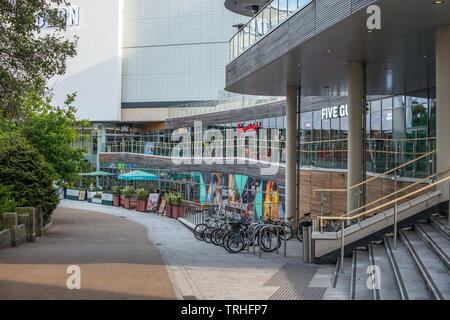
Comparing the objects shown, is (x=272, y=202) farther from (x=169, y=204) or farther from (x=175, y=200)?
(x=169, y=204)

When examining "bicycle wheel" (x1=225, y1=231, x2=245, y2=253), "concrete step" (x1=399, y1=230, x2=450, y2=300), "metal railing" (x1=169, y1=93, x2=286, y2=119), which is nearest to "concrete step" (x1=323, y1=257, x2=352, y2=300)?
"concrete step" (x1=399, y1=230, x2=450, y2=300)

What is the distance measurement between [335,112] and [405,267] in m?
18.4

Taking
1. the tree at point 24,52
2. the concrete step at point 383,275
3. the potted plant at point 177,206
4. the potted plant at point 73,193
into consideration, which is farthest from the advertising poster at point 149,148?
the concrete step at point 383,275

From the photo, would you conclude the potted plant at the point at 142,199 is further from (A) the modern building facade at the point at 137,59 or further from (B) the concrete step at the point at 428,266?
(B) the concrete step at the point at 428,266

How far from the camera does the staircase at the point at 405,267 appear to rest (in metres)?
8.26

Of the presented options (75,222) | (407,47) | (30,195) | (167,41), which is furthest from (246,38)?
(167,41)

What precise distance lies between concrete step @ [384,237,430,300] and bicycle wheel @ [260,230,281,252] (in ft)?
15.4

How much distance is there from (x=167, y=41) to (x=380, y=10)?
2242 inches

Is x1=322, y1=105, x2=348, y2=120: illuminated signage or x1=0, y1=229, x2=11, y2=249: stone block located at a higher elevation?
x1=322, y1=105, x2=348, y2=120: illuminated signage

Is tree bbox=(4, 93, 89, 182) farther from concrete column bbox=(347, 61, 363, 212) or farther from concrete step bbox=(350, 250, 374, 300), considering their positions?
concrete step bbox=(350, 250, 374, 300)

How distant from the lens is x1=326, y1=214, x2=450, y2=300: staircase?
8.26 m

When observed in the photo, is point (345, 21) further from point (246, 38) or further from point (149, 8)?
point (149, 8)

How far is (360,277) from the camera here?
10.1m

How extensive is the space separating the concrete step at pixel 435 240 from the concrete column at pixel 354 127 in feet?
14.1
